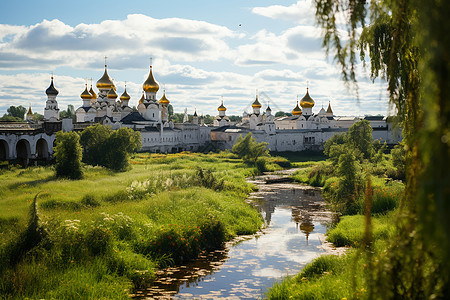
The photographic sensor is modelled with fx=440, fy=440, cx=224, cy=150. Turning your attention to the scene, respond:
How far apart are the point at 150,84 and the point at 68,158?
3673 centimetres

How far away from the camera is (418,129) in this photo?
12.0 ft

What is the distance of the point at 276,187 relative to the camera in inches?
1104

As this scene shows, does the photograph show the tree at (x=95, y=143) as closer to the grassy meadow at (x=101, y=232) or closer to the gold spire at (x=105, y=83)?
the grassy meadow at (x=101, y=232)

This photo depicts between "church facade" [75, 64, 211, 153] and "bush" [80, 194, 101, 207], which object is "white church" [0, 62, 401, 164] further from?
"bush" [80, 194, 101, 207]

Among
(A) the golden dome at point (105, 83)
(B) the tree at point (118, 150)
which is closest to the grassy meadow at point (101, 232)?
(B) the tree at point (118, 150)

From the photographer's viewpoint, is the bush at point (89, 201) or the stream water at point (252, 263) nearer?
the stream water at point (252, 263)

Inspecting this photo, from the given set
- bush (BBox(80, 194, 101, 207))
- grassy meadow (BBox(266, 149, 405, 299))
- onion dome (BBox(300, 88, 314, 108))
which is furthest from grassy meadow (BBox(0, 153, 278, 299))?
onion dome (BBox(300, 88, 314, 108))

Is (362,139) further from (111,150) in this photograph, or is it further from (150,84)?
(150,84)

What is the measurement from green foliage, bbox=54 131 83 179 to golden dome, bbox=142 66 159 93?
3597cm

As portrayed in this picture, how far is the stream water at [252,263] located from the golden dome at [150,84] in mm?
39987

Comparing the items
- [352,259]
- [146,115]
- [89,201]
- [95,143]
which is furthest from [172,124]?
[352,259]

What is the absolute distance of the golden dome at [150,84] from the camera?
183 ft

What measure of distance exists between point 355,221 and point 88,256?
8823 millimetres

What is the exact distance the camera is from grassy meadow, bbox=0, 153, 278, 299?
8672 mm
